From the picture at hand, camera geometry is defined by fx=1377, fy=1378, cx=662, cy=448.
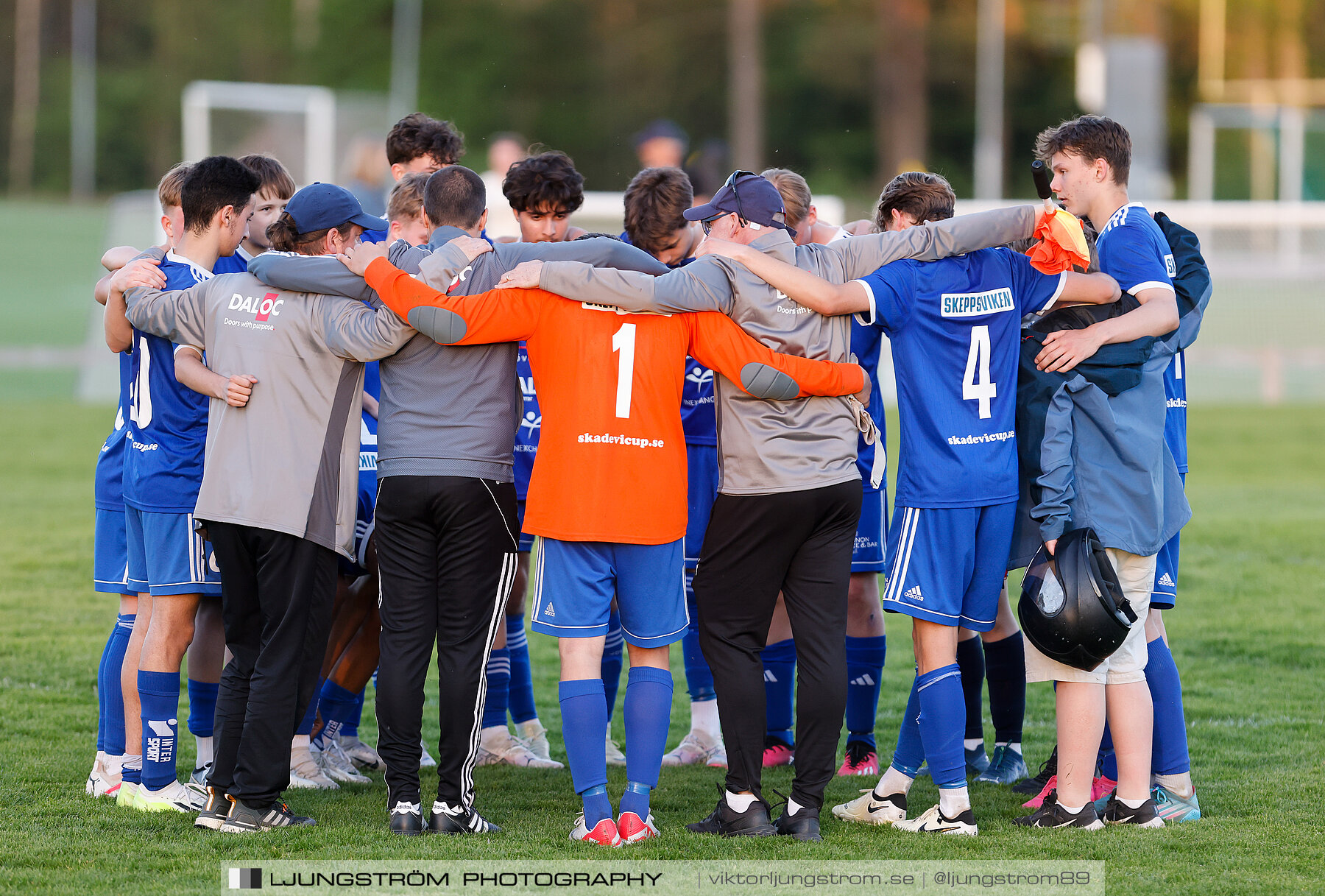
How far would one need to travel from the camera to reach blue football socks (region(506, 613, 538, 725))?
5902 mm

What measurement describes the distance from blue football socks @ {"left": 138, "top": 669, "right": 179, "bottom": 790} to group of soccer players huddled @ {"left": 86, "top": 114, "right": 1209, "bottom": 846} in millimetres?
10

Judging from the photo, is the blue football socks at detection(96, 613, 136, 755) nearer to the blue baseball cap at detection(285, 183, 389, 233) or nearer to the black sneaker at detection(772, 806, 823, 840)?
the blue baseball cap at detection(285, 183, 389, 233)

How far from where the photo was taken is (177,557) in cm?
479

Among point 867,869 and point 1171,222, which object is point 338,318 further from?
point 1171,222

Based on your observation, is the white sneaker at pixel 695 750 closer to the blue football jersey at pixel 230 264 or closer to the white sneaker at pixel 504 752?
the white sneaker at pixel 504 752

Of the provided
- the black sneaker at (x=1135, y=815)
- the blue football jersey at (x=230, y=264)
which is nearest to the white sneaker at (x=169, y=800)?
the blue football jersey at (x=230, y=264)

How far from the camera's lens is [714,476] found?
17.9 ft

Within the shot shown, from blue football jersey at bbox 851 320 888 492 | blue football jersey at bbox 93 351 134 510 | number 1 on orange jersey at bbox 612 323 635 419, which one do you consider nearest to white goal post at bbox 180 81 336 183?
blue football jersey at bbox 93 351 134 510

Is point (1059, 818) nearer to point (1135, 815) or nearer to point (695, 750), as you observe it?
point (1135, 815)

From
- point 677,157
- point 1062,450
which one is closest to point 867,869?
point 1062,450

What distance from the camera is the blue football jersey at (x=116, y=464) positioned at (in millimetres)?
5012

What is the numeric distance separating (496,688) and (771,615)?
1.63 metres

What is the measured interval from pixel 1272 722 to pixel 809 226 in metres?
3.05

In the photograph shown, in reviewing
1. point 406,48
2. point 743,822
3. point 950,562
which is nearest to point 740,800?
point 743,822
